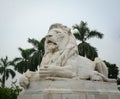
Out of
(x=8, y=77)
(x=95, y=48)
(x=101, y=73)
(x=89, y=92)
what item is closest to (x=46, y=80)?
(x=89, y=92)

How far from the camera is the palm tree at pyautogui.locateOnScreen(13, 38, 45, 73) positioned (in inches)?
1524

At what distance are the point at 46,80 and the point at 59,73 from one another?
0.54 meters

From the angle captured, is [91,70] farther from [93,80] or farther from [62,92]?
[62,92]

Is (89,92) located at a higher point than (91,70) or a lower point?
lower

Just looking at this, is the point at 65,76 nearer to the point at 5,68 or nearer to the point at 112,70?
the point at 112,70

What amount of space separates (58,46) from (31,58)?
94.4 feet

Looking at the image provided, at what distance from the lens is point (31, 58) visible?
39.5 m

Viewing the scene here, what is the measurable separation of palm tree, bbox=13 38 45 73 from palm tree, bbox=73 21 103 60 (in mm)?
5352

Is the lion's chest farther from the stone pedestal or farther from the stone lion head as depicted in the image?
the stone pedestal

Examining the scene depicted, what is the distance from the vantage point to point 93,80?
10938 millimetres

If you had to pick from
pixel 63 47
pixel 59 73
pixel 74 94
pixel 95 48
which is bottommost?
pixel 74 94

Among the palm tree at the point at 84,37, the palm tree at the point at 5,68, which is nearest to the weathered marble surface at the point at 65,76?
the palm tree at the point at 84,37

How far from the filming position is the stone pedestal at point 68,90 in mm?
9523

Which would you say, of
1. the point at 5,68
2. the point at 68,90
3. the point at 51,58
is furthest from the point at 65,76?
the point at 5,68
